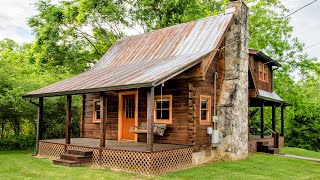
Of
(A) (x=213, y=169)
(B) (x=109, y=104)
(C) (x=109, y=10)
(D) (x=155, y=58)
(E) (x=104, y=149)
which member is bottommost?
(A) (x=213, y=169)

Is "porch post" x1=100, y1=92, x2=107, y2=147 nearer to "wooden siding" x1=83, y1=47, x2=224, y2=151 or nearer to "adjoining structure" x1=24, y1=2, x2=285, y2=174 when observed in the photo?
"adjoining structure" x1=24, y1=2, x2=285, y2=174

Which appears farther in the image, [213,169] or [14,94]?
[14,94]

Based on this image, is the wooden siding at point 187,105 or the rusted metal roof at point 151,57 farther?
the wooden siding at point 187,105

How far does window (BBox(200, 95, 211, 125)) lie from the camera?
12258 mm

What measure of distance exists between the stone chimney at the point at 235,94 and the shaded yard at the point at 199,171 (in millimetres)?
825

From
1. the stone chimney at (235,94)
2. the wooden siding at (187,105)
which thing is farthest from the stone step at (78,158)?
the stone chimney at (235,94)

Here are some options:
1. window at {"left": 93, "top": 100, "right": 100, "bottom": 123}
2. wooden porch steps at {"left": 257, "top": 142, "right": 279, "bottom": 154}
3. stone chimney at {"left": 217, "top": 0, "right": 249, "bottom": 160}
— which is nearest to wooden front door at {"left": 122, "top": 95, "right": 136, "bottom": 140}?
window at {"left": 93, "top": 100, "right": 100, "bottom": 123}

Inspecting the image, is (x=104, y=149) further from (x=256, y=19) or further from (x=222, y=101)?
(x=256, y=19)

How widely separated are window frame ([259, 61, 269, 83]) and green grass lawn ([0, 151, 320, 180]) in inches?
294

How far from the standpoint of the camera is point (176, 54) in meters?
13.3

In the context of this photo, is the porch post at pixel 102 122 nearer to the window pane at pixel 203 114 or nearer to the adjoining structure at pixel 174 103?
the adjoining structure at pixel 174 103

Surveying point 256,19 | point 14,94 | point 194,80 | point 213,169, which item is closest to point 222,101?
point 194,80

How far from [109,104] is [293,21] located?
63.9ft

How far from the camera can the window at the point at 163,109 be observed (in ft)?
39.5
